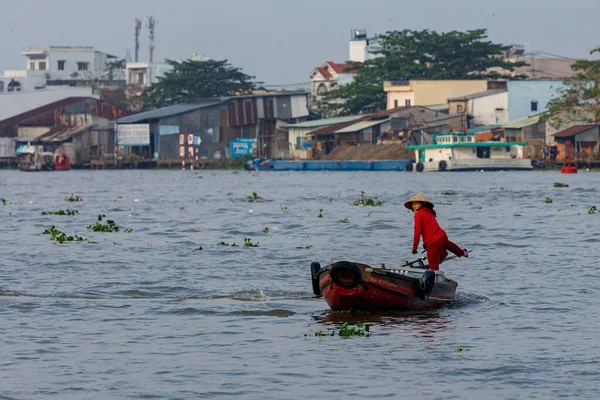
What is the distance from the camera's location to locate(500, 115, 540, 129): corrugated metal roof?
8512 cm

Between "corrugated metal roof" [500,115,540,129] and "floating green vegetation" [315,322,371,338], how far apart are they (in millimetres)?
71669

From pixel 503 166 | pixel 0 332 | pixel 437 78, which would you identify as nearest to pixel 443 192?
pixel 503 166

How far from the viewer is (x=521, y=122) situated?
87062 mm

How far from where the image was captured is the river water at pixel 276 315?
12234 mm

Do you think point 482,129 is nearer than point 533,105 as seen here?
Yes

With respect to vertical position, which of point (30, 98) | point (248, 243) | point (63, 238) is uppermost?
point (30, 98)

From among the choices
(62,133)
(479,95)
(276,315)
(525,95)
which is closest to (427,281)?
(276,315)

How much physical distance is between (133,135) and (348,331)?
89934 millimetres

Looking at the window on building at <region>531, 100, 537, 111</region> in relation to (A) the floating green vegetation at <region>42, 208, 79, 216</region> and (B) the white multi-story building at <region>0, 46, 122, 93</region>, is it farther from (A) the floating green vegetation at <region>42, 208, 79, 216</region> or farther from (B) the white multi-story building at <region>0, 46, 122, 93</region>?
(B) the white multi-story building at <region>0, 46, 122, 93</region>

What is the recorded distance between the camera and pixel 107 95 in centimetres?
13325

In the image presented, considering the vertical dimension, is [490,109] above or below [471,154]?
above

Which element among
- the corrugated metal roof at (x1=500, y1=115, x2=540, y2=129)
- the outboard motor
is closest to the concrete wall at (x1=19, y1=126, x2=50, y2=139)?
the corrugated metal roof at (x1=500, y1=115, x2=540, y2=129)

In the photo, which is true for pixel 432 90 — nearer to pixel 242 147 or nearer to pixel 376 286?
pixel 242 147

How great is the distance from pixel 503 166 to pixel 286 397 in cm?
7337
